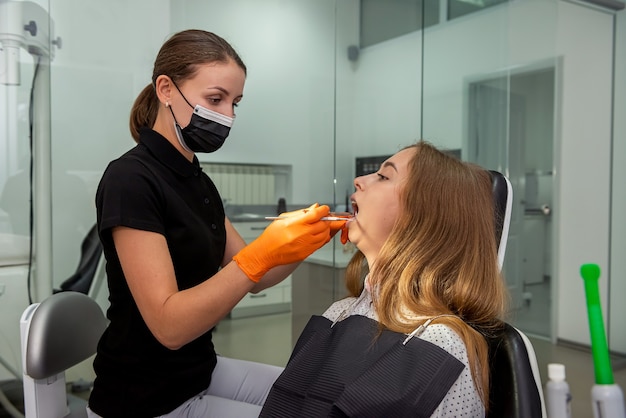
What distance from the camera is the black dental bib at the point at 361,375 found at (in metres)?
0.94

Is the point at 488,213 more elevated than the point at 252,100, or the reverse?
the point at 252,100

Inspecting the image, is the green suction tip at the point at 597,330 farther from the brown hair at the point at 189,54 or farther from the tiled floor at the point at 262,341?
the tiled floor at the point at 262,341

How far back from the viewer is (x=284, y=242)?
110 cm

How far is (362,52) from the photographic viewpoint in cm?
275

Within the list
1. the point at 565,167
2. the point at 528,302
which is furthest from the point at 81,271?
the point at 565,167

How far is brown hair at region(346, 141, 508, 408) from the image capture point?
3.62ft

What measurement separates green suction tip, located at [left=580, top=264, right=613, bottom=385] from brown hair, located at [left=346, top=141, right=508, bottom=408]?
559mm

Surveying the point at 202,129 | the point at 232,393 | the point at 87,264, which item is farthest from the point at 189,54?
the point at 87,264

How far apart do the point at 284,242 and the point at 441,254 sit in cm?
34

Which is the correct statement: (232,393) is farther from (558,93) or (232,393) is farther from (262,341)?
(558,93)

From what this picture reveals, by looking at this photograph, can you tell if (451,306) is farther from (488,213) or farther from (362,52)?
(362,52)

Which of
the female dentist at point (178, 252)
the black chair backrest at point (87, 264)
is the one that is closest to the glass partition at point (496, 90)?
the black chair backrest at point (87, 264)

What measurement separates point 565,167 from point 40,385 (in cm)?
345

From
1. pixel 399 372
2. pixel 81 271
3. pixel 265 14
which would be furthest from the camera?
pixel 265 14
